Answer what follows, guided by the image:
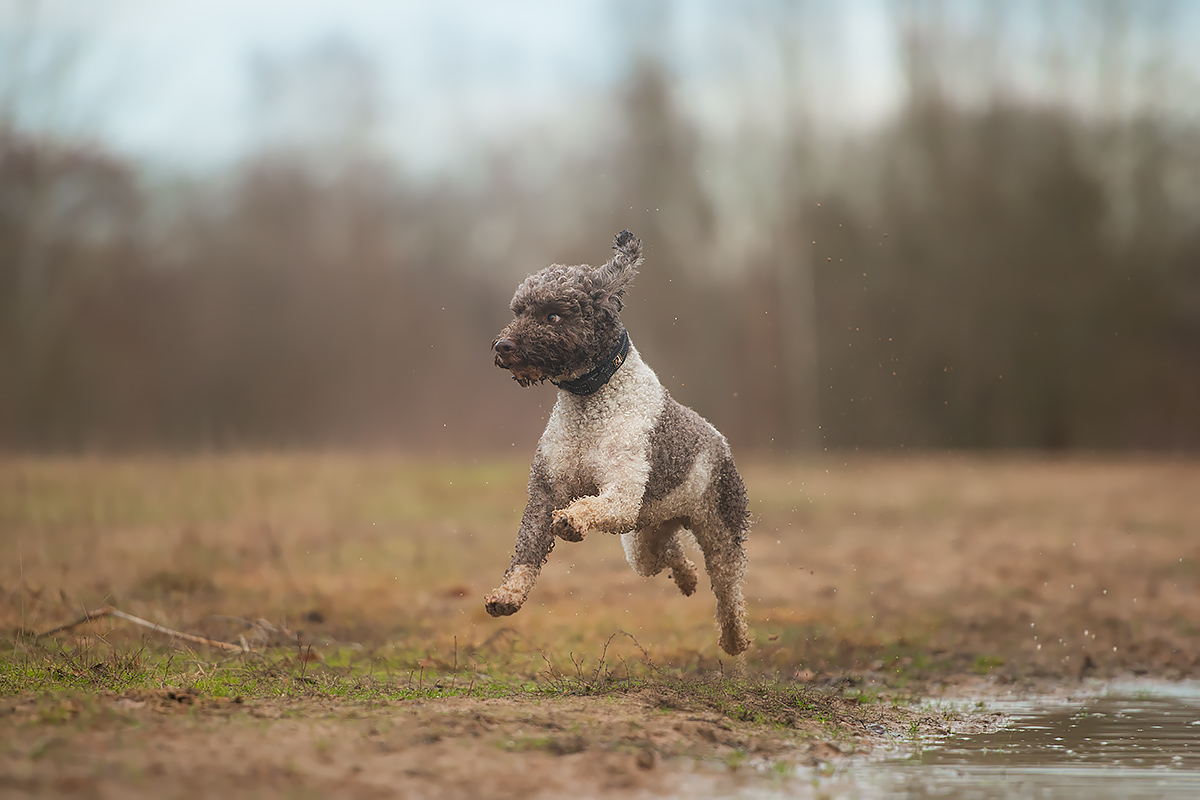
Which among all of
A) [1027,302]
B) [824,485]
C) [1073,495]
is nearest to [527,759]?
[824,485]

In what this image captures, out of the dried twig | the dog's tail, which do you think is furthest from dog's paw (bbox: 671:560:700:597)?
the dried twig

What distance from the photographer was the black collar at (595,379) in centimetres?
619

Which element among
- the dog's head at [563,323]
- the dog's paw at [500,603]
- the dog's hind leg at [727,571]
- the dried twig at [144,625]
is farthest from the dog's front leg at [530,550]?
the dried twig at [144,625]

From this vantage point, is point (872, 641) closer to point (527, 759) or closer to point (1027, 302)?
point (527, 759)

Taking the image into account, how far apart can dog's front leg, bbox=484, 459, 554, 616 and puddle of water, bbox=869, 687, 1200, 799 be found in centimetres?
214

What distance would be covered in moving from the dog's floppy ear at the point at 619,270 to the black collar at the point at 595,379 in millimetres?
301

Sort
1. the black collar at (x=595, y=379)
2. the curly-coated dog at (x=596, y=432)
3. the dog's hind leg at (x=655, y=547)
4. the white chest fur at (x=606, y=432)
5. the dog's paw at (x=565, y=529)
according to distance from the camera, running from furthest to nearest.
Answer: the dog's hind leg at (x=655, y=547) < the black collar at (x=595, y=379) < the white chest fur at (x=606, y=432) < the curly-coated dog at (x=596, y=432) < the dog's paw at (x=565, y=529)

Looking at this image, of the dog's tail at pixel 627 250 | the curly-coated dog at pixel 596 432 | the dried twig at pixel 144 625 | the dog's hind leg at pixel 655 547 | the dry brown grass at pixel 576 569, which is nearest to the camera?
the curly-coated dog at pixel 596 432

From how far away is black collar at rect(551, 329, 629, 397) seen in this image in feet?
20.3

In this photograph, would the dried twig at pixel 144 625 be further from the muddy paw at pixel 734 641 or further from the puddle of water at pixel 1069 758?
the puddle of water at pixel 1069 758

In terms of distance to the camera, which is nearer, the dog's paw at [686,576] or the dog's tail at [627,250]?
the dog's tail at [627,250]

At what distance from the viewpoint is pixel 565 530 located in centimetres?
546

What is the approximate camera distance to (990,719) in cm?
760

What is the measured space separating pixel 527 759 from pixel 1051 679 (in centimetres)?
598
